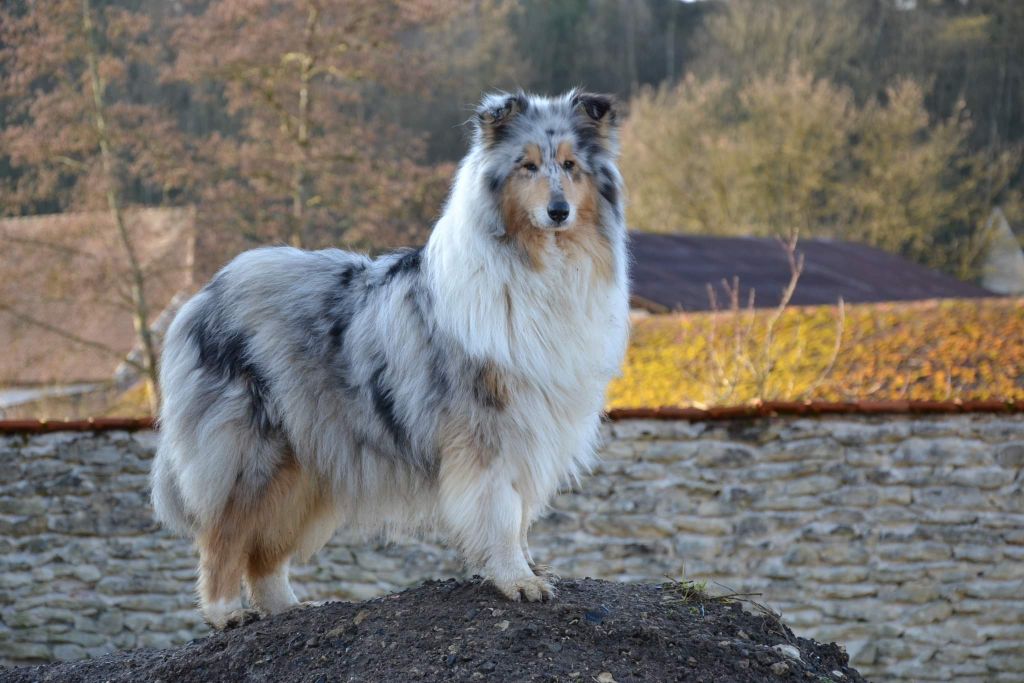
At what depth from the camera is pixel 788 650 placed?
4.16 meters

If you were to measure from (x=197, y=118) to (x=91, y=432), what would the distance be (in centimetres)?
1264

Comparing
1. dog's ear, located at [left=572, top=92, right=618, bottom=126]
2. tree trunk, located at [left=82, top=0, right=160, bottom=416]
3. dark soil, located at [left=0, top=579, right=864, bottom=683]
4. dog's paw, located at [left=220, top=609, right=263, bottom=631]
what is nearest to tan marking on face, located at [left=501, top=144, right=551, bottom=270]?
dog's ear, located at [left=572, top=92, right=618, bottom=126]

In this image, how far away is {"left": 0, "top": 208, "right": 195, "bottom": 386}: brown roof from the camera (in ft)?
50.2

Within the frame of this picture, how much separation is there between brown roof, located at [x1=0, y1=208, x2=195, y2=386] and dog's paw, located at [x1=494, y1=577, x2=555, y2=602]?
42.4 ft

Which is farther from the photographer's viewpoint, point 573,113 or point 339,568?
point 339,568

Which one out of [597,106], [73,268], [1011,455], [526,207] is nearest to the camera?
[526,207]

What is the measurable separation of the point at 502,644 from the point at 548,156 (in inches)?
73.1

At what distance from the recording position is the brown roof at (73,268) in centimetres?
1529

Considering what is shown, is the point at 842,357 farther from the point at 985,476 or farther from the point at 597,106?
the point at 597,106

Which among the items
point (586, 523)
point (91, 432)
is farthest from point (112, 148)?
point (586, 523)

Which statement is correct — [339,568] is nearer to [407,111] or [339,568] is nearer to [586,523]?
[586,523]

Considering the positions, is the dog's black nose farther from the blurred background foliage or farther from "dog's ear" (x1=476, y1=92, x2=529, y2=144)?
the blurred background foliage

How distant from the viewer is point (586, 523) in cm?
784

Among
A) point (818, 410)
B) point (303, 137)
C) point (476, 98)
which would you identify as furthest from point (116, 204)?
point (818, 410)
